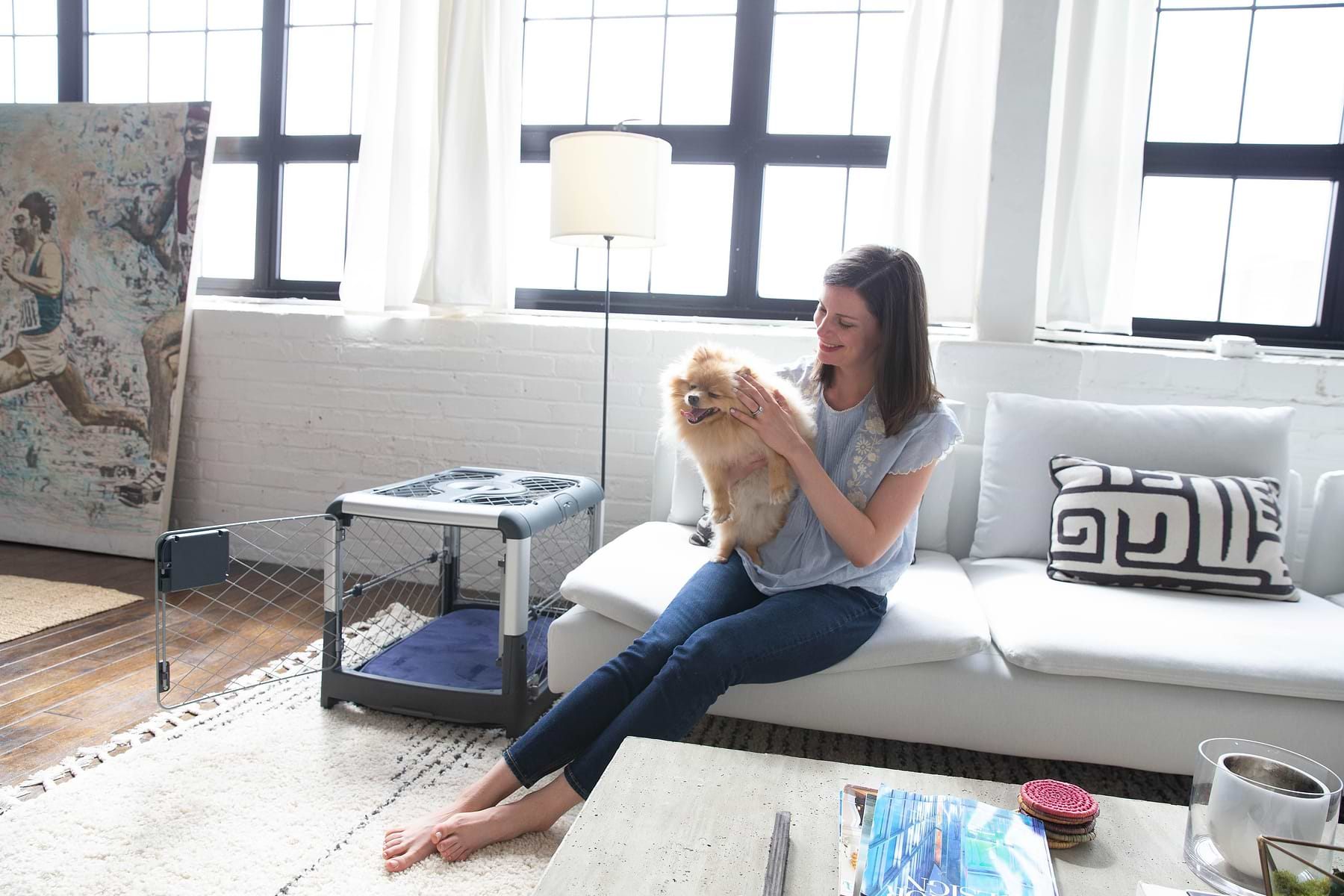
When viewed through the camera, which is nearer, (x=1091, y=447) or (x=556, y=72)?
(x=1091, y=447)

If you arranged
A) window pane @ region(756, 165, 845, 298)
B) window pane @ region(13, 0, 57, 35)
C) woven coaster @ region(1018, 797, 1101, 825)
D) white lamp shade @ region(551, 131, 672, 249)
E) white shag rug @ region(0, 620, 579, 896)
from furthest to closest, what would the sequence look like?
1. window pane @ region(13, 0, 57, 35)
2. window pane @ region(756, 165, 845, 298)
3. white lamp shade @ region(551, 131, 672, 249)
4. white shag rug @ region(0, 620, 579, 896)
5. woven coaster @ region(1018, 797, 1101, 825)

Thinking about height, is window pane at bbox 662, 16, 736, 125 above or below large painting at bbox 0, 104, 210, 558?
above

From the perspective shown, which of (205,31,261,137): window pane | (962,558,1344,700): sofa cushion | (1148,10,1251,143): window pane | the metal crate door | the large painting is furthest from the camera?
(205,31,261,137): window pane

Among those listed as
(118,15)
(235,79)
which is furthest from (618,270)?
(118,15)

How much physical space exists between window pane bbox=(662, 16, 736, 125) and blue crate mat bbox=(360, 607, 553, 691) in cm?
183

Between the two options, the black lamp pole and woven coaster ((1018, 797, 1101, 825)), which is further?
the black lamp pole

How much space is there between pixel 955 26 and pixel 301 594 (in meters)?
2.80

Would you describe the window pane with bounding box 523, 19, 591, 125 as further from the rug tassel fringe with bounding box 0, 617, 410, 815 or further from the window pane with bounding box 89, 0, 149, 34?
the rug tassel fringe with bounding box 0, 617, 410, 815

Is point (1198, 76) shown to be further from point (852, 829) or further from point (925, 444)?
point (852, 829)

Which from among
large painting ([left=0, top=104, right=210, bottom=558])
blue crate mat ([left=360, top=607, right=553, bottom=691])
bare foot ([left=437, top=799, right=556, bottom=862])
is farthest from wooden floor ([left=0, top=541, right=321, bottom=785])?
bare foot ([left=437, top=799, right=556, bottom=862])

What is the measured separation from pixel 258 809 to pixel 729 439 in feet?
3.70

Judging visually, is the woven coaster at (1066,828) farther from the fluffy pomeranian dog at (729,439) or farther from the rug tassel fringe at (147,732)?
the rug tassel fringe at (147,732)

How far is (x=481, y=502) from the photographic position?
6.43 feet

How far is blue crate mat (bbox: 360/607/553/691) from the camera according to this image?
6.56 ft
